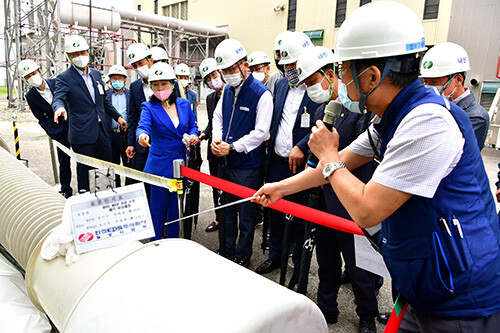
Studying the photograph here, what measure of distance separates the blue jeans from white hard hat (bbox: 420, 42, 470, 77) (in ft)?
6.31

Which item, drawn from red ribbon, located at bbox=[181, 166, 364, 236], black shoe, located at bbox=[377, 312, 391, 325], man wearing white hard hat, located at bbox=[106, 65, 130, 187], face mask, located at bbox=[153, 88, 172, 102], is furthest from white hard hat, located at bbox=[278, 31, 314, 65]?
man wearing white hard hat, located at bbox=[106, 65, 130, 187]

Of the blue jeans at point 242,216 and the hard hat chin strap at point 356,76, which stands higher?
the hard hat chin strap at point 356,76

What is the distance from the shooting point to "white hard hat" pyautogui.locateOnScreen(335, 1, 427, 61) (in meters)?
1.17

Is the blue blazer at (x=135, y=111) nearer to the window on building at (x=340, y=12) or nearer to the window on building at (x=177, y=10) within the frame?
A: the window on building at (x=340, y=12)

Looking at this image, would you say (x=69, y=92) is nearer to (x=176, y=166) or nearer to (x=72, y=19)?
(x=176, y=166)

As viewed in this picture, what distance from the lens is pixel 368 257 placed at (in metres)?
2.12

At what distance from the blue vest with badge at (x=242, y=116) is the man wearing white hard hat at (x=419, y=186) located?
6.64ft

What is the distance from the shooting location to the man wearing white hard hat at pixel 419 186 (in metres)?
1.08

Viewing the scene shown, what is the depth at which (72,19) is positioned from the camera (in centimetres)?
1518

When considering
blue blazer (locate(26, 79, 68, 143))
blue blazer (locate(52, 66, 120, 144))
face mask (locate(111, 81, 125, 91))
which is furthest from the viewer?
face mask (locate(111, 81, 125, 91))

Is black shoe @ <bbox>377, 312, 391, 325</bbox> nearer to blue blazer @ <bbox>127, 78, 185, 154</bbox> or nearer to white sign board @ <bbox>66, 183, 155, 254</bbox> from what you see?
white sign board @ <bbox>66, 183, 155, 254</bbox>

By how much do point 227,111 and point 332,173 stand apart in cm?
233

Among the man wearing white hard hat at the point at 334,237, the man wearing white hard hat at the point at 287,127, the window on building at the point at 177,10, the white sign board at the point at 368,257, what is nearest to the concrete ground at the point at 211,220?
the man wearing white hard hat at the point at 334,237

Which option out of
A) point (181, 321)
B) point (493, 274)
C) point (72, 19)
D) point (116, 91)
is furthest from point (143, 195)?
point (72, 19)
